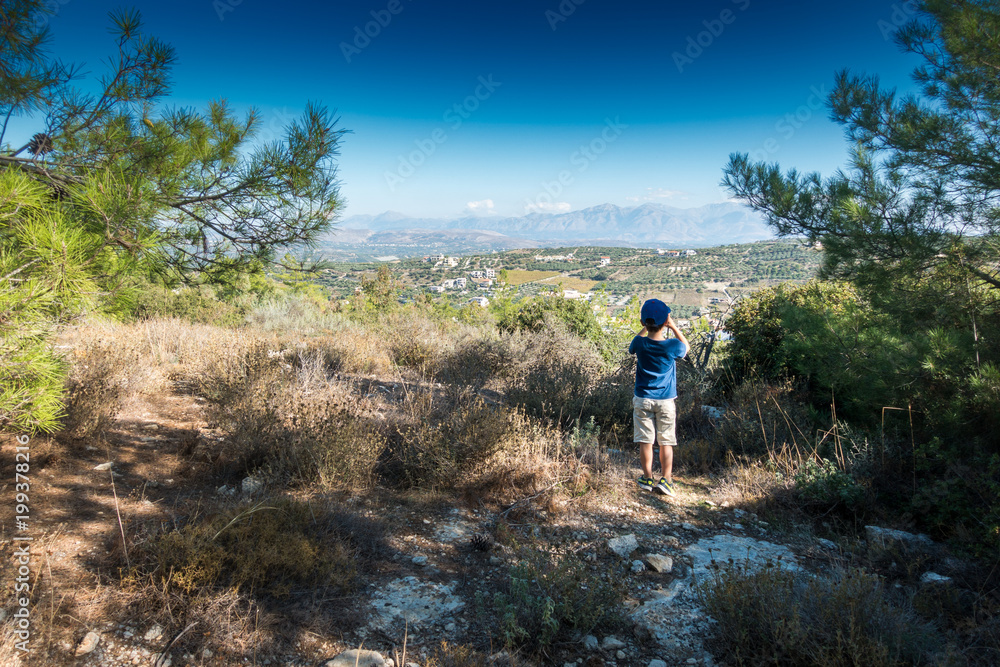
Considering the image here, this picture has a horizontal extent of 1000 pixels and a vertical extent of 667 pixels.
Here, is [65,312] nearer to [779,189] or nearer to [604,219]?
[779,189]

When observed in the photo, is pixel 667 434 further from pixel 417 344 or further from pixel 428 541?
pixel 417 344

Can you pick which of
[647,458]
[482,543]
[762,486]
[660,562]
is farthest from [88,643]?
[762,486]

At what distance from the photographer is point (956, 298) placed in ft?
12.5

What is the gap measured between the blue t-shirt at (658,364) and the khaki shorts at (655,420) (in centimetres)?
6

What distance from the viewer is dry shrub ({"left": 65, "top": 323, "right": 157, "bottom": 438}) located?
3645mm

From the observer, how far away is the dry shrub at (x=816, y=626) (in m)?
1.84

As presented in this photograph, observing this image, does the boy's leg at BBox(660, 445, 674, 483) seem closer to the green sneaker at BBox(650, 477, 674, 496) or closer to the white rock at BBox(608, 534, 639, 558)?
the green sneaker at BBox(650, 477, 674, 496)

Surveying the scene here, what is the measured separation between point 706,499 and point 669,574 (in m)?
1.35

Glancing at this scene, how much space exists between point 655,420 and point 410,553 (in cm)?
247

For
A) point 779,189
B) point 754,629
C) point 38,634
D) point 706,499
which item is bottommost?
point 706,499

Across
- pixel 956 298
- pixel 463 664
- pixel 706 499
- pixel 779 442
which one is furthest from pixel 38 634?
pixel 956 298

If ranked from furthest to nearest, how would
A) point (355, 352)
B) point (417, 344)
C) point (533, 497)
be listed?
point (417, 344)
point (355, 352)
point (533, 497)

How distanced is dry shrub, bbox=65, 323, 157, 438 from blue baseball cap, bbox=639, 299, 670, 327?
13.9 ft

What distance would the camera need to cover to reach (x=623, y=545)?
9.76ft
